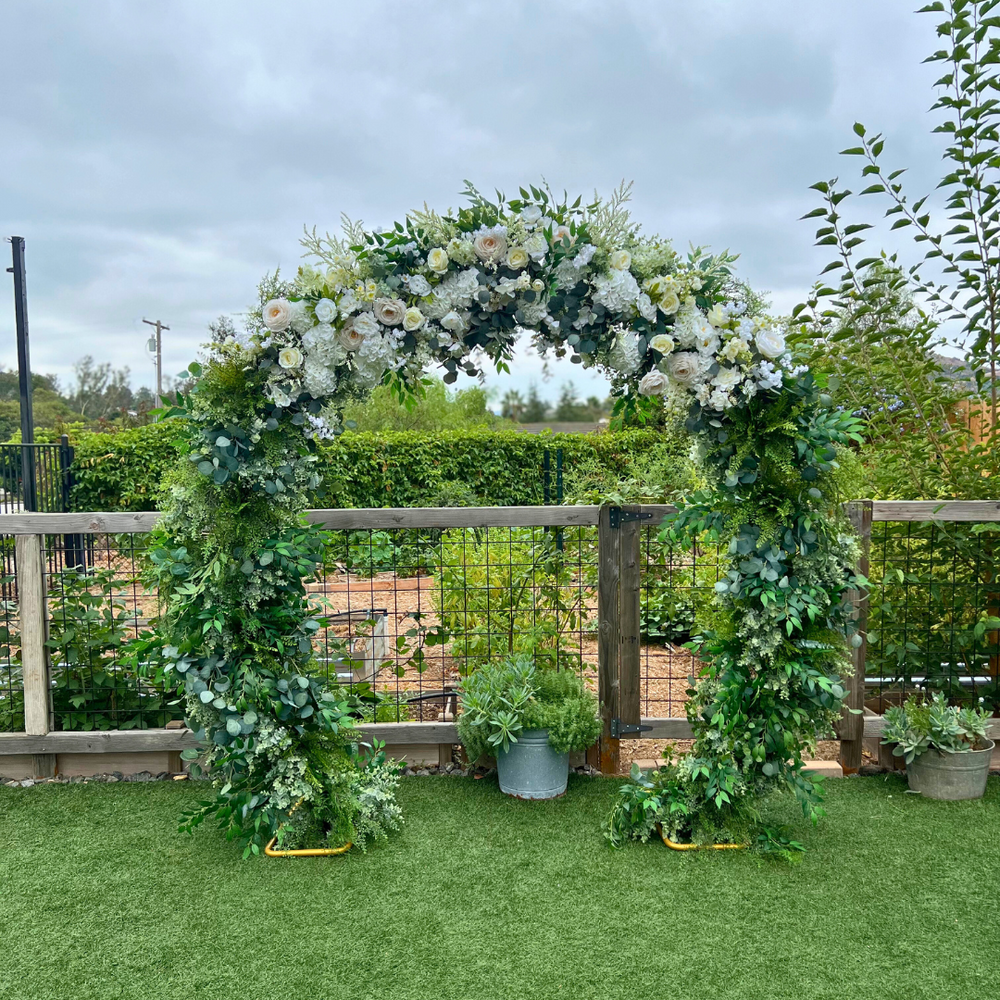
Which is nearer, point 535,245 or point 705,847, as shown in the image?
point 535,245

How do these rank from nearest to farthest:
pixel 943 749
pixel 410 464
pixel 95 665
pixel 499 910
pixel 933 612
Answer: pixel 499 910
pixel 943 749
pixel 95 665
pixel 933 612
pixel 410 464

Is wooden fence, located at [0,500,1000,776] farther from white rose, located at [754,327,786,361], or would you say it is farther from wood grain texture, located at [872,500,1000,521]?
white rose, located at [754,327,786,361]

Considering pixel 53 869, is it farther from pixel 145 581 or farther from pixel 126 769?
pixel 145 581

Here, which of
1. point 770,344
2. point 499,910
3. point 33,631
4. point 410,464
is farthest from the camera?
point 410,464

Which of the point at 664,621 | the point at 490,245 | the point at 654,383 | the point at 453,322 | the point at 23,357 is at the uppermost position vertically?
the point at 23,357

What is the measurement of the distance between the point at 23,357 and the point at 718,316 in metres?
9.14

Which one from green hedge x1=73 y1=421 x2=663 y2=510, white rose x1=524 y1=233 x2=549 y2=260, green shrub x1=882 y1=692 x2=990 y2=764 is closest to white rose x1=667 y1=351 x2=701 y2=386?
white rose x1=524 y1=233 x2=549 y2=260

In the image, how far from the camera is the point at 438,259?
2158 millimetres

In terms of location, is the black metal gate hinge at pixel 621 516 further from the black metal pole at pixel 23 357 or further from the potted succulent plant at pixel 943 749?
the black metal pole at pixel 23 357

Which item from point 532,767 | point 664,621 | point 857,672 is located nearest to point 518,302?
point 532,767

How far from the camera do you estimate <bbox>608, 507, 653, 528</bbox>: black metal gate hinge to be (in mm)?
2807

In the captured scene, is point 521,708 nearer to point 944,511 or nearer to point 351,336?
point 351,336

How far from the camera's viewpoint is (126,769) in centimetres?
299

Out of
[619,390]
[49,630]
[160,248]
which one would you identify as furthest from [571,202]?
[160,248]
